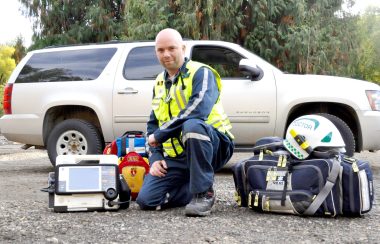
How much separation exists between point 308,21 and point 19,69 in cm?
1137

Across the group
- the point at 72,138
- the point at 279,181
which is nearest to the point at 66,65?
the point at 72,138

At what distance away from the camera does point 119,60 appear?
8438mm

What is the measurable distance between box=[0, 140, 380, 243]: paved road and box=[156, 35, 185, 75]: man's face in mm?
1168

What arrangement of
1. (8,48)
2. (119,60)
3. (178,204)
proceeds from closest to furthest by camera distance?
(178,204)
(119,60)
(8,48)

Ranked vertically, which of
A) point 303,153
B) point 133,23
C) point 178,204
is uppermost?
point 133,23

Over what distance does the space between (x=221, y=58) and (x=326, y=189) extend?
14.5 ft

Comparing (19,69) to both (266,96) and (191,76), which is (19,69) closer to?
(266,96)

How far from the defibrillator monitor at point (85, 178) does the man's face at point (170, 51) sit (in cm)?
92

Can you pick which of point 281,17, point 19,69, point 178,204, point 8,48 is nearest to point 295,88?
point 178,204

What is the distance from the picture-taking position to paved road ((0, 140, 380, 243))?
384 centimetres

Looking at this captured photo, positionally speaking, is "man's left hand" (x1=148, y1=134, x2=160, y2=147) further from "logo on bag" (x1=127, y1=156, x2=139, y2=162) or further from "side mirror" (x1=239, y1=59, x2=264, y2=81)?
"side mirror" (x1=239, y1=59, x2=264, y2=81)

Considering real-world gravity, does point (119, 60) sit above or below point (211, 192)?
above

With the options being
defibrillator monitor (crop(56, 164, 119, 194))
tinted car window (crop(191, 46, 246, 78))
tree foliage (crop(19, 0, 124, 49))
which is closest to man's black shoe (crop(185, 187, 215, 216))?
defibrillator monitor (crop(56, 164, 119, 194))

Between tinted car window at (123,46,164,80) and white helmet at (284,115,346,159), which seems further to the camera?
tinted car window at (123,46,164,80)
